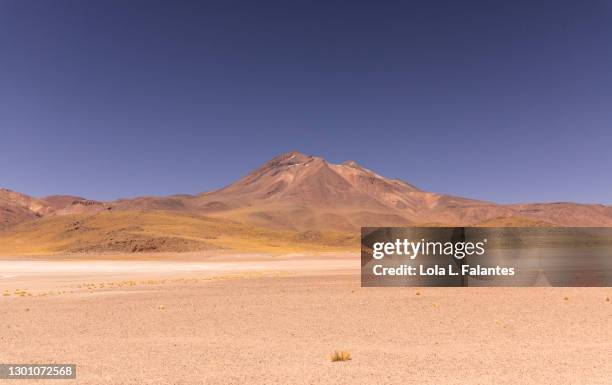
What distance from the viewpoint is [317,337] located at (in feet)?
40.1

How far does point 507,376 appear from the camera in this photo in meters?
8.62

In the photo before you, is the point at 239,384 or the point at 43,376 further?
the point at 43,376

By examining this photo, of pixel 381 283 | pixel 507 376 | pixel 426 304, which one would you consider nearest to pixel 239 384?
pixel 507 376

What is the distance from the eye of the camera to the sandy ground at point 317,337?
8.88 m

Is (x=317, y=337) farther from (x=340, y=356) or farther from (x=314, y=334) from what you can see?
(x=340, y=356)

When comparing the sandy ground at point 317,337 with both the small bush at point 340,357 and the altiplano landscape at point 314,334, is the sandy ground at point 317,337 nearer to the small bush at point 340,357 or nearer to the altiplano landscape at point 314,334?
the altiplano landscape at point 314,334

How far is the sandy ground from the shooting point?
29.1ft

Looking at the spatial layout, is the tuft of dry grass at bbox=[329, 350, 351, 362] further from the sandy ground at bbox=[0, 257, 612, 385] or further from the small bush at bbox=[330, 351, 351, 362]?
the sandy ground at bbox=[0, 257, 612, 385]

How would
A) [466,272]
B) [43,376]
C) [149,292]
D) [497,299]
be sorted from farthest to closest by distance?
[149,292]
[466,272]
[497,299]
[43,376]

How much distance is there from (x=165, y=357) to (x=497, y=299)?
1376cm

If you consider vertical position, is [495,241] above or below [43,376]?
above

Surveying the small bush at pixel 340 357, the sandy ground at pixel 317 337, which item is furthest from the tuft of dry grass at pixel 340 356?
the sandy ground at pixel 317 337

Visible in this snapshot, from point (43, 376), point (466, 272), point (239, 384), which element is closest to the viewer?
point (239, 384)

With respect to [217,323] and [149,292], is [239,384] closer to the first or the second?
[217,323]
